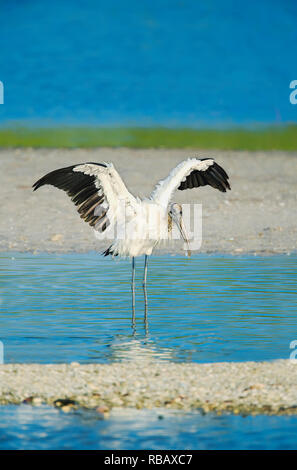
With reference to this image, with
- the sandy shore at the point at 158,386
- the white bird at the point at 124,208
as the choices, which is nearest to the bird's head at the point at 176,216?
the white bird at the point at 124,208

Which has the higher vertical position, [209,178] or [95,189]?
[209,178]

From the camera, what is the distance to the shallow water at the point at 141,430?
5953mm

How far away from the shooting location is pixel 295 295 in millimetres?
10570

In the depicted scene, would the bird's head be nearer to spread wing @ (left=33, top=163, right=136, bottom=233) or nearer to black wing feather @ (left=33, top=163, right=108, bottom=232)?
spread wing @ (left=33, top=163, right=136, bottom=233)

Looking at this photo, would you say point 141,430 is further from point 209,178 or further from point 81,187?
point 209,178

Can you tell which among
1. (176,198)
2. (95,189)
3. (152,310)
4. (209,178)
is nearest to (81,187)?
(95,189)

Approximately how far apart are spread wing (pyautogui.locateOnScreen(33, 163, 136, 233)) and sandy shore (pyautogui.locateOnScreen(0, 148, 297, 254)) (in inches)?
150

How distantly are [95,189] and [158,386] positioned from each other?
11.1 ft

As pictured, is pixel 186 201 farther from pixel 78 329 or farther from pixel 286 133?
pixel 286 133

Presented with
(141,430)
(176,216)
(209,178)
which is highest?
(209,178)

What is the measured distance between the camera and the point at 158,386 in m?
7.10

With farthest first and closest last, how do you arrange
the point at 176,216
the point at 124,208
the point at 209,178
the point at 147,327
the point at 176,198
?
the point at 176,198, the point at 209,178, the point at 176,216, the point at 124,208, the point at 147,327

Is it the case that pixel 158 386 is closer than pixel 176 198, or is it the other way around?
pixel 158 386

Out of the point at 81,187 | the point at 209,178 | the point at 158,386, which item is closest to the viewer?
the point at 158,386
